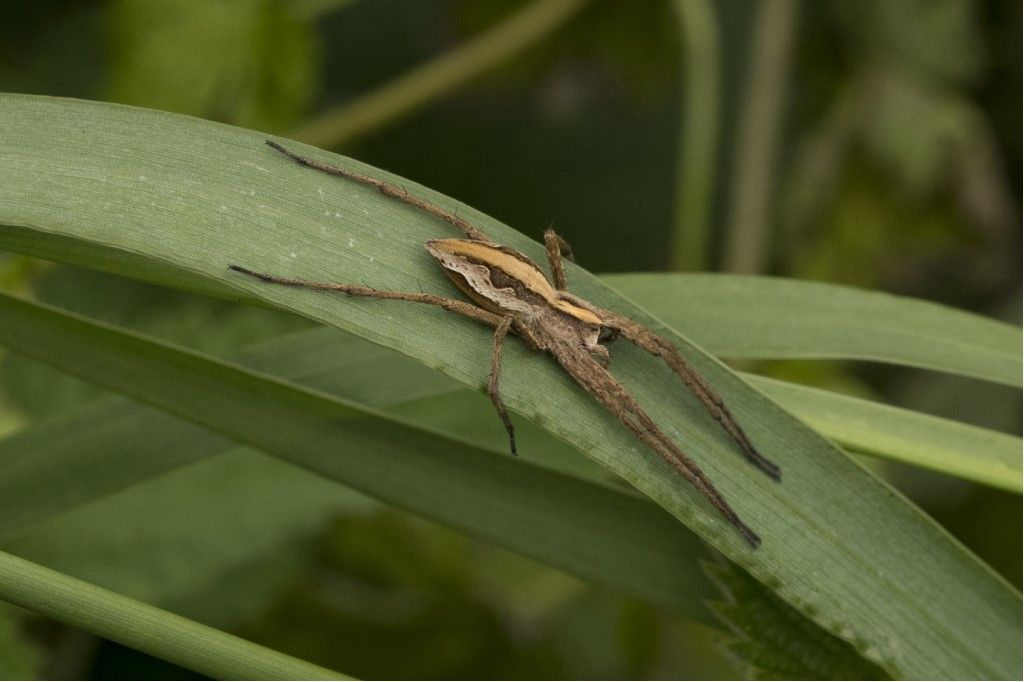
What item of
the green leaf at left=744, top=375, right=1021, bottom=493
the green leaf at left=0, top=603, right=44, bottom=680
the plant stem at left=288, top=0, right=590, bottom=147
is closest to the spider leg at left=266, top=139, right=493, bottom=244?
the green leaf at left=744, top=375, right=1021, bottom=493

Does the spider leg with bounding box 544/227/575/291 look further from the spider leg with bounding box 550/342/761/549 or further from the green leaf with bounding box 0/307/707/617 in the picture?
the green leaf with bounding box 0/307/707/617

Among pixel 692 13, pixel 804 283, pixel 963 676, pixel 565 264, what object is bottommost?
pixel 963 676

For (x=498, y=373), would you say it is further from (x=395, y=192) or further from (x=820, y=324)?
(x=820, y=324)

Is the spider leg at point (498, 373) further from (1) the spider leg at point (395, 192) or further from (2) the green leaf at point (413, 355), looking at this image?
(1) the spider leg at point (395, 192)

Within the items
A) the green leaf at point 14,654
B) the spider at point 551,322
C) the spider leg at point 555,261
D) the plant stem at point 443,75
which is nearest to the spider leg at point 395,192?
the spider at point 551,322

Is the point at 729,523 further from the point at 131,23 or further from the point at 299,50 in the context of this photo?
the point at 131,23

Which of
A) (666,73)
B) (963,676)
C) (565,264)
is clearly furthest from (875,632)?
(666,73)
